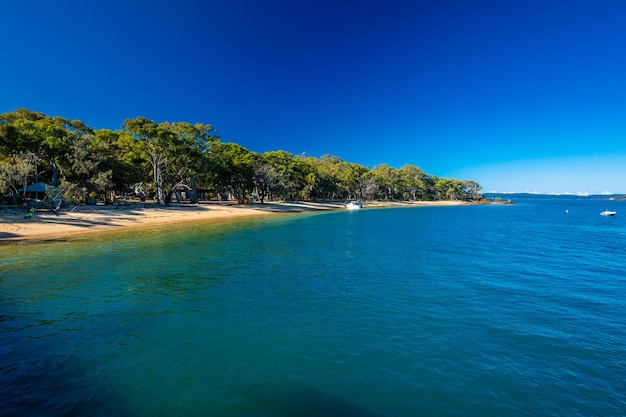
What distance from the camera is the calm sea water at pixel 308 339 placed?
7.15m

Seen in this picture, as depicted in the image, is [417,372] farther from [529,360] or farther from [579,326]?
[579,326]

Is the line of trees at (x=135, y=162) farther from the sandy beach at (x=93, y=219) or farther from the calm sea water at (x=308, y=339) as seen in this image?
the calm sea water at (x=308, y=339)

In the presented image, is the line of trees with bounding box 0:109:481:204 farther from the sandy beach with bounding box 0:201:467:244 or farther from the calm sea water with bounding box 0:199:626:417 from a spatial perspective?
the calm sea water with bounding box 0:199:626:417

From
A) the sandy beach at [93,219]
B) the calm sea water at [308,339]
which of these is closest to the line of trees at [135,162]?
the sandy beach at [93,219]

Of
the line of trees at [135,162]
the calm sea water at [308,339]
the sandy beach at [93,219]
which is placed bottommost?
the calm sea water at [308,339]

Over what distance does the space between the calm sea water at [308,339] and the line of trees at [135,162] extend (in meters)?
28.1

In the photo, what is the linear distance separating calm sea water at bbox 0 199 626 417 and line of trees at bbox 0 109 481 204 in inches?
1108

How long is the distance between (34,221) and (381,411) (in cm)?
4198

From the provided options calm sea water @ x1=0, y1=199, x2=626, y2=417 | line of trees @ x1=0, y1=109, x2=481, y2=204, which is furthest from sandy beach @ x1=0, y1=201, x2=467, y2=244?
calm sea water @ x1=0, y1=199, x2=626, y2=417

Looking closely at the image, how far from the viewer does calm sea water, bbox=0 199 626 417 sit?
715cm

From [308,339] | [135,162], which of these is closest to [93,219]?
[135,162]

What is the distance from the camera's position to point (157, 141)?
2141 inches

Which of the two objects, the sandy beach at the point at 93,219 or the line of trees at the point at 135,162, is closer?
the sandy beach at the point at 93,219

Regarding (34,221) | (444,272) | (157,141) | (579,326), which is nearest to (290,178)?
(157,141)
